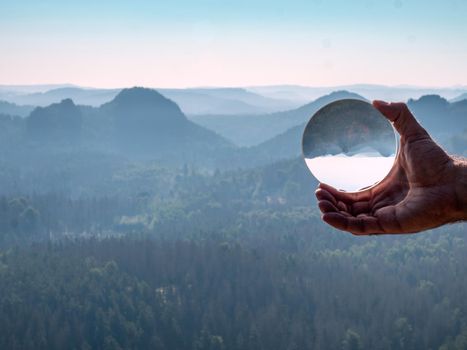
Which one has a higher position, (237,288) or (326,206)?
(326,206)

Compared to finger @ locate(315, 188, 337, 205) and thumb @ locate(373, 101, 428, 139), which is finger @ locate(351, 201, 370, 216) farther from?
thumb @ locate(373, 101, 428, 139)

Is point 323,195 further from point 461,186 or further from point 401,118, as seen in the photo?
point 461,186

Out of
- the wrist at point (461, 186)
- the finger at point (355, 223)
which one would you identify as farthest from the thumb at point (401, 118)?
the finger at point (355, 223)

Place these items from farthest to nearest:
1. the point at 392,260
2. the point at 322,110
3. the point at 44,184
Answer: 1. the point at 44,184
2. the point at 392,260
3. the point at 322,110

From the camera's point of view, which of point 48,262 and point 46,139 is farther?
point 46,139

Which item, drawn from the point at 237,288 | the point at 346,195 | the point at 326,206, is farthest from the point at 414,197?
the point at 237,288

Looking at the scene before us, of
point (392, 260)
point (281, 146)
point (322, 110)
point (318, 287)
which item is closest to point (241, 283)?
point (318, 287)

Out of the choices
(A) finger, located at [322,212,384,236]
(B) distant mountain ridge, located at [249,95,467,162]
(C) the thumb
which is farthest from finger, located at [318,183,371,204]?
(B) distant mountain ridge, located at [249,95,467,162]

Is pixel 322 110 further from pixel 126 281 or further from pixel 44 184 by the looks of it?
pixel 44 184
